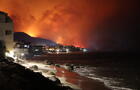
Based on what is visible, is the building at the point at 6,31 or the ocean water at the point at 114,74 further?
the building at the point at 6,31

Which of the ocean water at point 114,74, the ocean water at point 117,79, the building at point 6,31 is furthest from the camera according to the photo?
the building at point 6,31

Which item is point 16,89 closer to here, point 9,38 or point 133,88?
point 133,88

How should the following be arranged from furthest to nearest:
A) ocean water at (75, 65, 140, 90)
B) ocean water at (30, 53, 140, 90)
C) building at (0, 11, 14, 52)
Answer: building at (0, 11, 14, 52) < ocean water at (30, 53, 140, 90) < ocean water at (75, 65, 140, 90)

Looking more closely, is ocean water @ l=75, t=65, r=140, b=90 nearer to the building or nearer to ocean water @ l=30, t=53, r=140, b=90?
ocean water @ l=30, t=53, r=140, b=90

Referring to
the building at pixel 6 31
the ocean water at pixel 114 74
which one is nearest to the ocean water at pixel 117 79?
the ocean water at pixel 114 74

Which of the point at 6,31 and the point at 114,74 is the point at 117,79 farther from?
the point at 6,31

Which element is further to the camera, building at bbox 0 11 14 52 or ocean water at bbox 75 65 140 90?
building at bbox 0 11 14 52

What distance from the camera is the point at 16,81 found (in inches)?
883

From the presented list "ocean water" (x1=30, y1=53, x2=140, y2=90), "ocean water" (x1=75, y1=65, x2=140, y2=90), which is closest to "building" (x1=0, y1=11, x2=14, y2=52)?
"ocean water" (x1=30, y1=53, x2=140, y2=90)

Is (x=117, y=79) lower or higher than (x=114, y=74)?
lower

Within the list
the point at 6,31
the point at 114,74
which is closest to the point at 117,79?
the point at 114,74

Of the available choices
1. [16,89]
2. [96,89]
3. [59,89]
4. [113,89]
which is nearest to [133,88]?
[113,89]

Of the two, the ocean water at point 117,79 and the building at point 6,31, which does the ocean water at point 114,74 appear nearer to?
the ocean water at point 117,79

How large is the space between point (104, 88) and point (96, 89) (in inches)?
75.5
